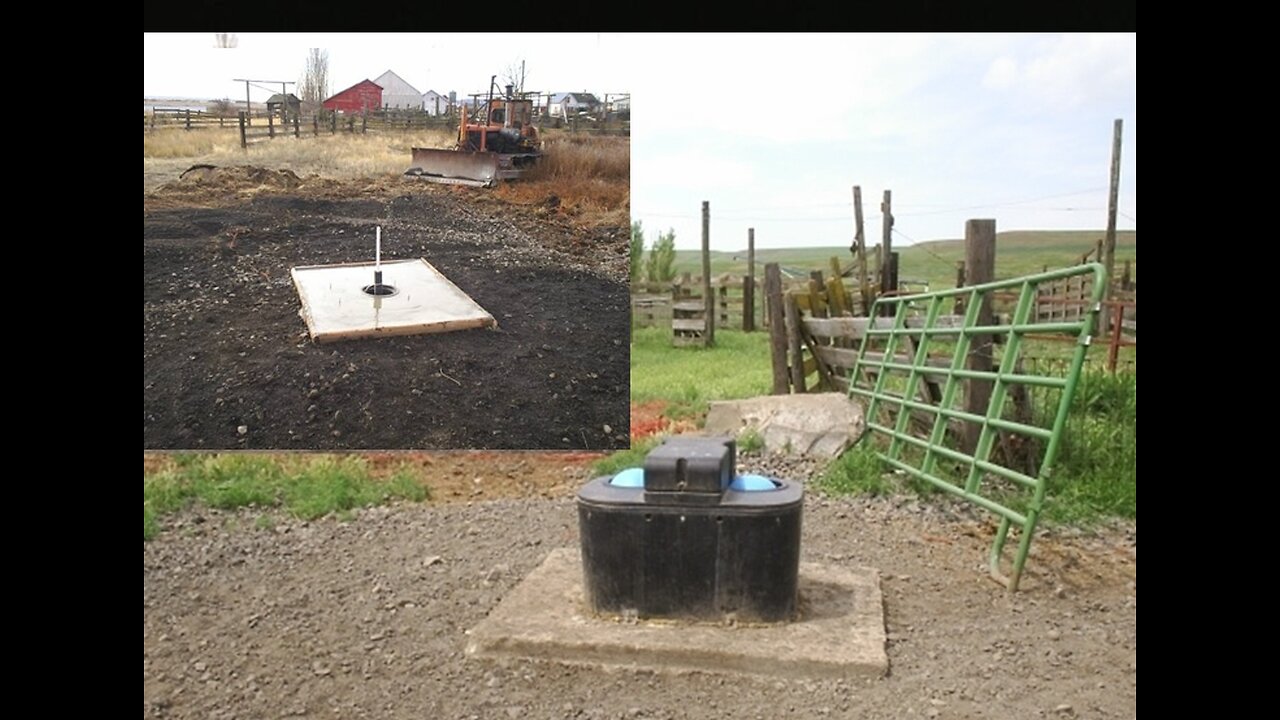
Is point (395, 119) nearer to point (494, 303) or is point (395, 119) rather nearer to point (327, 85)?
point (327, 85)

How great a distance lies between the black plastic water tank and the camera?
11.8ft

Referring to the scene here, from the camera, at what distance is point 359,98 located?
16.8ft

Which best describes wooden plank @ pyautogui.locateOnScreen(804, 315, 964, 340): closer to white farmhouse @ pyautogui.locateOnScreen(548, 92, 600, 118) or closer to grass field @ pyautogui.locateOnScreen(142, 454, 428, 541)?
white farmhouse @ pyautogui.locateOnScreen(548, 92, 600, 118)

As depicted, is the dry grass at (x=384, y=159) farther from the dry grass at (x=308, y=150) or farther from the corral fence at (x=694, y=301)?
the corral fence at (x=694, y=301)

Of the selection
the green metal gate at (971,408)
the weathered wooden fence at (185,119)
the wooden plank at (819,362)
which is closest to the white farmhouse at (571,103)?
the weathered wooden fence at (185,119)

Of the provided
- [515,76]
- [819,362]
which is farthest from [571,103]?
[819,362]

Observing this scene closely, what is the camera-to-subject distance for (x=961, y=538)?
5.05 meters

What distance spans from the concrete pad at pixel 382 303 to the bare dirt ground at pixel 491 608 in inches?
39.1

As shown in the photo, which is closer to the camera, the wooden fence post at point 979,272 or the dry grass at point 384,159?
the dry grass at point 384,159

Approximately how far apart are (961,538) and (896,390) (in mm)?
1627

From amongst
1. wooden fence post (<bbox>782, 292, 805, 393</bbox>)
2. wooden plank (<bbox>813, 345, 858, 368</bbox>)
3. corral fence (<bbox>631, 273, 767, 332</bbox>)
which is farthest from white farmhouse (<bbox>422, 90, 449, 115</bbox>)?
corral fence (<bbox>631, 273, 767, 332</bbox>)

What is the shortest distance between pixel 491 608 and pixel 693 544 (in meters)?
0.94

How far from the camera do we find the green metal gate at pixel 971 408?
4.11m

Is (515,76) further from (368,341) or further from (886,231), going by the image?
(886,231)
